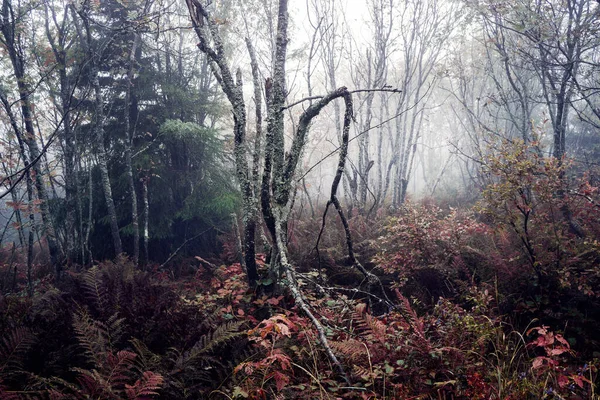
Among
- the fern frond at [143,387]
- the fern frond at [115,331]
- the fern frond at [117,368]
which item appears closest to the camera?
the fern frond at [143,387]

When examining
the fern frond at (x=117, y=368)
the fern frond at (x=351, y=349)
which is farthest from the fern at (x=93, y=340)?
the fern frond at (x=351, y=349)

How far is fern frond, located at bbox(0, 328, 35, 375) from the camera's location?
2.32 meters

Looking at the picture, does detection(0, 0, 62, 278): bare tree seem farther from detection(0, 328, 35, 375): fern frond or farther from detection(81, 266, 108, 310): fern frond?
detection(0, 328, 35, 375): fern frond

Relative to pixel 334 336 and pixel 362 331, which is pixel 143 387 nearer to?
pixel 334 336

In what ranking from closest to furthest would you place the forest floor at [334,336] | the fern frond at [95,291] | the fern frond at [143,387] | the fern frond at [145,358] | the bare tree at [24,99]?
the fern frond at [143,387], the forest floor at [334,336], the fern frond at [145,358], the fern frond at [95,291], the bare tree at [24,99]

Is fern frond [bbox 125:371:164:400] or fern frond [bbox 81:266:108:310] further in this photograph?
fern frond [bbox 81:266:108:310]

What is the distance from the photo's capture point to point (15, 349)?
2.38 meters

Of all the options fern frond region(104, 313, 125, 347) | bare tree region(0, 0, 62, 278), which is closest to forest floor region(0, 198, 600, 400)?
A: fern frond region(104, 313, 125, 347)

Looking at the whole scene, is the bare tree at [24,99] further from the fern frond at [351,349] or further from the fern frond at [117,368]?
the fern frond at [351,349]

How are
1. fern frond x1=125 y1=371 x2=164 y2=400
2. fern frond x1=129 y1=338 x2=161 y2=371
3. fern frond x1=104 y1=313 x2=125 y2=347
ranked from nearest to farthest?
fern frond x1=125 y1=371 x2=164 y2=400, fern frond x1=129 y1=338 x2=161 y2=371, fern frond x1=104 y1=313 x2=125 y2=347

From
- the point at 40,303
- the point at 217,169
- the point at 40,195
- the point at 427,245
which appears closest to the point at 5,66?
the point at 40,195

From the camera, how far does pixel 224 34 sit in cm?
905

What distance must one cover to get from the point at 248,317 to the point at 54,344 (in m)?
1.62

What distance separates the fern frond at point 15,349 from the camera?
2.32 meters
